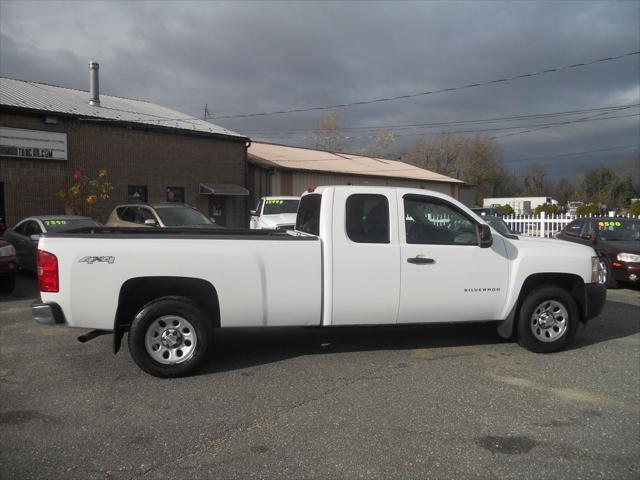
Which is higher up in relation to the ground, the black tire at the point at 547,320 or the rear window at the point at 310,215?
the rear window at the point at 310,215

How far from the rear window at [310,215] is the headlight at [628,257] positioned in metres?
7.52

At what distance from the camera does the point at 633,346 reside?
20.6 feet

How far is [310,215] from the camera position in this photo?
5926mm

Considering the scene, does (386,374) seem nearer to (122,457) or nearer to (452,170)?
(122,457)

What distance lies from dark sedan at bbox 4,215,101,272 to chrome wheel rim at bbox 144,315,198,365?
296 inches

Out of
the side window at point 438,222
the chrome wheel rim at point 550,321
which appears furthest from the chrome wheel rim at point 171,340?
the chrome wheel rim at point 550,321

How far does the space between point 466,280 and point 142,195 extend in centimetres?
1744

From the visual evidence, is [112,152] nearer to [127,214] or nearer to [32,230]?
[127,214]

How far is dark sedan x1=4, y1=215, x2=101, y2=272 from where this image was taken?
1141cm

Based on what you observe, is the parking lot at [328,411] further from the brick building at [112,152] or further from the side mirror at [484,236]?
the brick building at [112,152]

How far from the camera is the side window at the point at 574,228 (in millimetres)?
12502

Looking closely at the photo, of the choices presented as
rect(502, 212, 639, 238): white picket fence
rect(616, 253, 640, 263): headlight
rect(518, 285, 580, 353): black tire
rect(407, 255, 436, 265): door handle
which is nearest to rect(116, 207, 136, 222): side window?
rect(407, 255, 436, 265): door handle

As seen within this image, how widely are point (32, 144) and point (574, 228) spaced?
16527 mm

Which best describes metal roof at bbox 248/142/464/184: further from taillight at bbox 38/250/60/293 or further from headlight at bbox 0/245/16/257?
taillight at bbox 38/250/60/293
